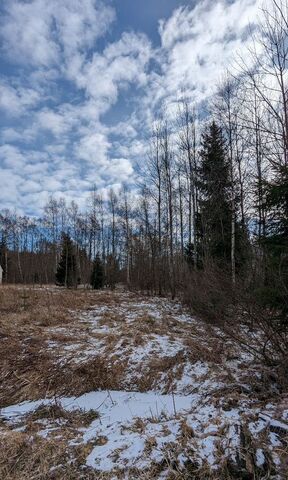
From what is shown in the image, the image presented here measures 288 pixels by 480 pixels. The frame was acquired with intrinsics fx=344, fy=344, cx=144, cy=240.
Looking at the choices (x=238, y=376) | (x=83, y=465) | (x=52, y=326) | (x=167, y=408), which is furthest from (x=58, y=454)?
(x=52, y=326)

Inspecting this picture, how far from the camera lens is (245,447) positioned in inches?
134

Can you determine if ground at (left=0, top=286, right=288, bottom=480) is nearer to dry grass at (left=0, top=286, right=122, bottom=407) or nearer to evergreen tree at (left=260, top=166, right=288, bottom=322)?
dry grass at (left=0, top=286, right=122, bottom=407)

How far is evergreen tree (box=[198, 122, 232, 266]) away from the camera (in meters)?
16.3

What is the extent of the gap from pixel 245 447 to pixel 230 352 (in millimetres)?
3676

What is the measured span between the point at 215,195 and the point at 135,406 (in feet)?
44.8

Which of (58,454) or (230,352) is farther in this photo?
(230,352)

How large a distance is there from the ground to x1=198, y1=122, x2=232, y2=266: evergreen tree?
22.3ft

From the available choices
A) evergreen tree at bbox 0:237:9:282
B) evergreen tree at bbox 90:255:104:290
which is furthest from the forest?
evergreen tree at bbox 0:237:9:282

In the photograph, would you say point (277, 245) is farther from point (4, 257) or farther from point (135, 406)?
point (4, 257)

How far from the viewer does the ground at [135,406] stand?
134 inches

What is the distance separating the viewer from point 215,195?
57.2ft

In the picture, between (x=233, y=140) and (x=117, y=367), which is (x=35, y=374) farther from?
(x=233, y=140)

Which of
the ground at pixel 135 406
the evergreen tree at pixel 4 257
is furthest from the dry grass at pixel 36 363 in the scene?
the evergreen tree at pixel 4 257

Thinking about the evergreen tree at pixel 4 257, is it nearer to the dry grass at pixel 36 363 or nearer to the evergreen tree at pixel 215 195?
the evergreen tree at pixel 215 195
